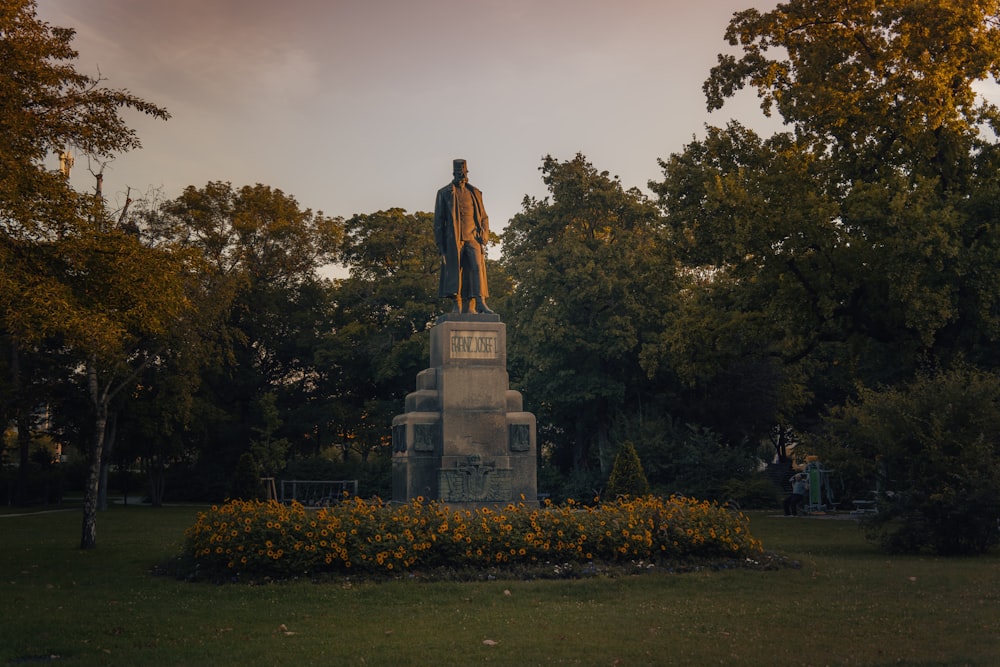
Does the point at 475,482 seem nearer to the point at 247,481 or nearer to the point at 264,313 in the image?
the point at 247,481

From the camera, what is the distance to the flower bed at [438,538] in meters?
13.0

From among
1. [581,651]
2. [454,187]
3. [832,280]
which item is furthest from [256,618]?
[832,280]

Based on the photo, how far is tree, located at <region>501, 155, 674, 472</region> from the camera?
3791 cm

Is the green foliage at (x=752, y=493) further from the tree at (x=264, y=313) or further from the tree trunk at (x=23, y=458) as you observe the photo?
the tree trunk at (x=23, y=458)

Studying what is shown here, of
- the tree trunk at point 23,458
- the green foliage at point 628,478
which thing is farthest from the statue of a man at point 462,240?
the tree trunk at point 23,458

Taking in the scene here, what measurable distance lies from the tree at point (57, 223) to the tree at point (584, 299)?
2280cm

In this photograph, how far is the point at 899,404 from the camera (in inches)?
635

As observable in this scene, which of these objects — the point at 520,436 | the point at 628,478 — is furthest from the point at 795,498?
the point at 520,436

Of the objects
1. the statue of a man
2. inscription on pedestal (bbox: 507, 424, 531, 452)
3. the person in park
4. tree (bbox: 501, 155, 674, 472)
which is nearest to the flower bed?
inscription on pedestal (bbox: 507, 424, 531, 452)

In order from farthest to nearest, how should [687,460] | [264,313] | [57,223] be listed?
[264,313]
[687,460]
[57,223]

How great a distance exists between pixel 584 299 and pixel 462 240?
20432 millimetres

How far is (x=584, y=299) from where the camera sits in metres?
38.7

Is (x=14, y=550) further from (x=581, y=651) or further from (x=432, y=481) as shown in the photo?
(x=581, y=651)

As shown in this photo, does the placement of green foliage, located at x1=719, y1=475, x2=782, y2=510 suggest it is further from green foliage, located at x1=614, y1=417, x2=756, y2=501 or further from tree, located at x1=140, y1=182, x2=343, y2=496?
tree, located at x1=140, y1=182, x2=343, y2=496
